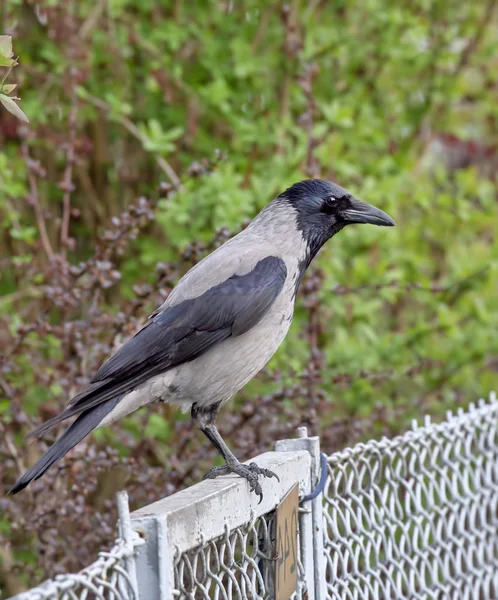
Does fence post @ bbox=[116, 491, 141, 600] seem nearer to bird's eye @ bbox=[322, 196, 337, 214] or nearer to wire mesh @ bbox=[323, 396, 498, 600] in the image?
wire mesh @ bbox=[323, 396, 498, 600]

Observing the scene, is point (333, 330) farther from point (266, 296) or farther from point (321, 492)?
point (321, 492)

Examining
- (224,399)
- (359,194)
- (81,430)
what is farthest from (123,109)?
(81,430)

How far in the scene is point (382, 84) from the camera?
20.0 ft

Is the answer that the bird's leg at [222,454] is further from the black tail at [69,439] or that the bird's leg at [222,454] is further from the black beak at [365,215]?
the black beak at [365,215]

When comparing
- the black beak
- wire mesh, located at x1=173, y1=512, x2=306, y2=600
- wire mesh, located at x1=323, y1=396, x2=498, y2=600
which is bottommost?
wire mesh, located at x1=173, y1=512, x2=306, y2=600

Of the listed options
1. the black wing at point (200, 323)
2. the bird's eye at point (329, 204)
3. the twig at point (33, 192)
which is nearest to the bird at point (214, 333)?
the black wing at point (200, 323)

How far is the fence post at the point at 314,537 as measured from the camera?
2.70m

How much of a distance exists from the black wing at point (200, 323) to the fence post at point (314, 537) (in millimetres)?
637

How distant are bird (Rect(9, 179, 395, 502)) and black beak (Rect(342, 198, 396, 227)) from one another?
0.19 m

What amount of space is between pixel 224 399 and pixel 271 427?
626 millimetres

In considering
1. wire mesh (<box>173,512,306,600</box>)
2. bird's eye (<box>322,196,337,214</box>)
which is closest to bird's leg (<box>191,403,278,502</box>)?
wire mesh (<box>173,512,306,600</box>)

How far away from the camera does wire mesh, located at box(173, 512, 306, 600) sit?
209 centimetres

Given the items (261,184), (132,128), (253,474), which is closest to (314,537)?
(253,474)

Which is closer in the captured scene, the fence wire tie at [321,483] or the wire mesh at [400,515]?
the fence wire tie at [321,483]
